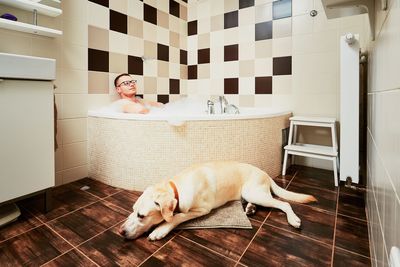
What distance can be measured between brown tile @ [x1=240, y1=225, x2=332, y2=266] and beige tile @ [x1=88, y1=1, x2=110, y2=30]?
195 cm

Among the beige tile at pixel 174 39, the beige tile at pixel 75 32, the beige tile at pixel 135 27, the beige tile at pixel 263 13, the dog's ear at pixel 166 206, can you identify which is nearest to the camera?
the dog's ear at pixel 166 206

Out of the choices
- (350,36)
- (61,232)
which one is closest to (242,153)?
(350,36)

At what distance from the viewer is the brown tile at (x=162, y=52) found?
2.54 meters

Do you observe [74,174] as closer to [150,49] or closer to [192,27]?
[150,49]

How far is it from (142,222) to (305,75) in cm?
190

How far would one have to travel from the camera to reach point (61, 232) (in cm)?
115

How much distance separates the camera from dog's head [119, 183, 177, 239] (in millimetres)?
1050

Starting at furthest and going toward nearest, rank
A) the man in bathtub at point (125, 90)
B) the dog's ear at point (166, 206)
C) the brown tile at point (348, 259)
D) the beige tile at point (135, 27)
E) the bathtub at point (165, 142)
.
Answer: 1. the beige tile at point (135, 27)
2. the man in bathtub at point (125, 90)
3. the bathtub at point (165, 142)
4. the dog's ear at point (166, 206)
5. the brown tile at point (348, 259)

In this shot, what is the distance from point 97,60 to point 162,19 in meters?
0.98

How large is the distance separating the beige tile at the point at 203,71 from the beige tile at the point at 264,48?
0.62 metres

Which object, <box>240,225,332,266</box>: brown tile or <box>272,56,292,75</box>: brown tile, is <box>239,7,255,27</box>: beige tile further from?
<box>240,225,332,266</box>: brown tile

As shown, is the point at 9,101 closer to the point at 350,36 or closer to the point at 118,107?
the point at 118,107

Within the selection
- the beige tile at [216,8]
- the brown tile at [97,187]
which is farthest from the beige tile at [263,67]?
the brown tile at [97,187]

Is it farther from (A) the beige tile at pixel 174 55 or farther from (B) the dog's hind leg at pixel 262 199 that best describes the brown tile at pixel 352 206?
(A) the beige tile at pixel 174 55
